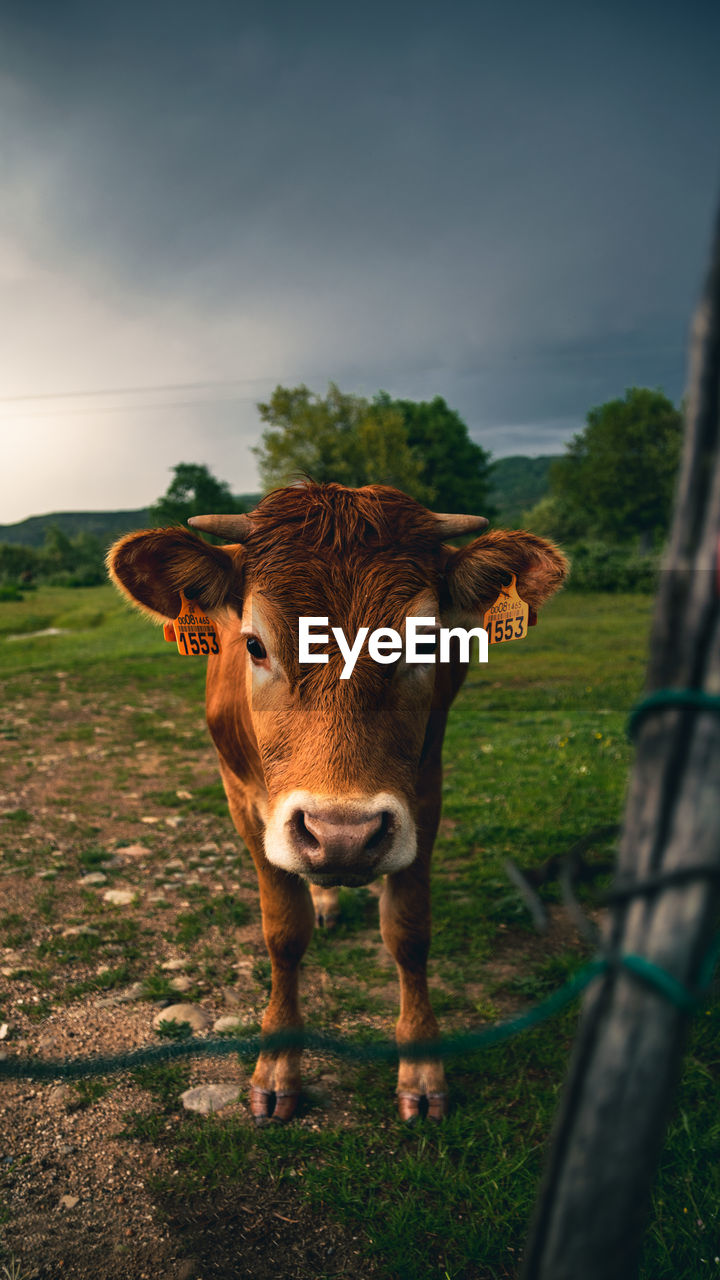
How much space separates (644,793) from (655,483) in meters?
54.4

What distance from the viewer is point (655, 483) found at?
50.5 metres

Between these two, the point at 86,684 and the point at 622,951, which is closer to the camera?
the point at 622,951

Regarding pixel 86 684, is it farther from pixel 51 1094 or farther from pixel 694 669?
pixel 694 669

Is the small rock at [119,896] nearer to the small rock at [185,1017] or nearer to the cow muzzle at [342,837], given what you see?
the small rock at [185,1017]

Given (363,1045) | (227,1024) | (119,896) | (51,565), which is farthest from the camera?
(51,565)

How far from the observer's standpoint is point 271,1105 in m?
3.34

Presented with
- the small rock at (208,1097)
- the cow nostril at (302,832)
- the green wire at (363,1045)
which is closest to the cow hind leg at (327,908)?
the green wire at (363,1045)

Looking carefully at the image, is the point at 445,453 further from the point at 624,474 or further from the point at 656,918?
the point at 656,918

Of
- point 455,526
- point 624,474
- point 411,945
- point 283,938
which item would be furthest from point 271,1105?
point 624,474

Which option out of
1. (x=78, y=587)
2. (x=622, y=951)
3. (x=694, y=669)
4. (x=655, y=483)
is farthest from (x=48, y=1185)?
(x=655, y=483)

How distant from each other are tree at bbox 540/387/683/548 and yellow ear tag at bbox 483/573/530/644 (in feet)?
162

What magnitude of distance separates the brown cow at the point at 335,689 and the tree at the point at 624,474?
163 ft

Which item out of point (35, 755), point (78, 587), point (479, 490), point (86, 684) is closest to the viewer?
point (35, 755)

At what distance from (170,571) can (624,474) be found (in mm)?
53013
